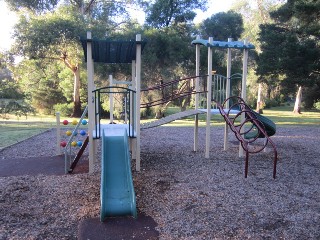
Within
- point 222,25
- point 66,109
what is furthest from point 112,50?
point 222,25

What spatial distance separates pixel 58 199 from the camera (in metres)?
4.64

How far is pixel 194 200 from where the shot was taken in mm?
4547

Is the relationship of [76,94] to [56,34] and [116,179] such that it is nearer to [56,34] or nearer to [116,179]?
[56,34]

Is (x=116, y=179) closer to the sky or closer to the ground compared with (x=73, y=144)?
closer to the ground

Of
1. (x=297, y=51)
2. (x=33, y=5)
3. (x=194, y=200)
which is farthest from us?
(x=33, y=5)

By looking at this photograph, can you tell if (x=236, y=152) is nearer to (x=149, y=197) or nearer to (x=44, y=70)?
(x=149, y=197)

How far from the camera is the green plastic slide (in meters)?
4.07

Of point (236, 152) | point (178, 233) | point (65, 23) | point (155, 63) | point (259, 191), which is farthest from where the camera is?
point (155, 63)

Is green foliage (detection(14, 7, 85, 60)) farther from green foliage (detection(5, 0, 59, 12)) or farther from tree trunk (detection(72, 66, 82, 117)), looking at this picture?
green foliage (detection(5, 0, 59, 12))

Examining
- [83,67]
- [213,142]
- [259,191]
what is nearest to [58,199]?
[259,191]

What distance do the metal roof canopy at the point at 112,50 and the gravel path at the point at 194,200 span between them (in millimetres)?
2385

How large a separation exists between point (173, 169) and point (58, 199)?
8.10 ft

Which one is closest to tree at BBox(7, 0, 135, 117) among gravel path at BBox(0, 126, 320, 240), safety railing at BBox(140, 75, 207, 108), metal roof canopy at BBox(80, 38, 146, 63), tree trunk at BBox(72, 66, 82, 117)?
tree trunk at BBox(72, 66, 82, 117)

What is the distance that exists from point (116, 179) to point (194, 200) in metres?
1.20
